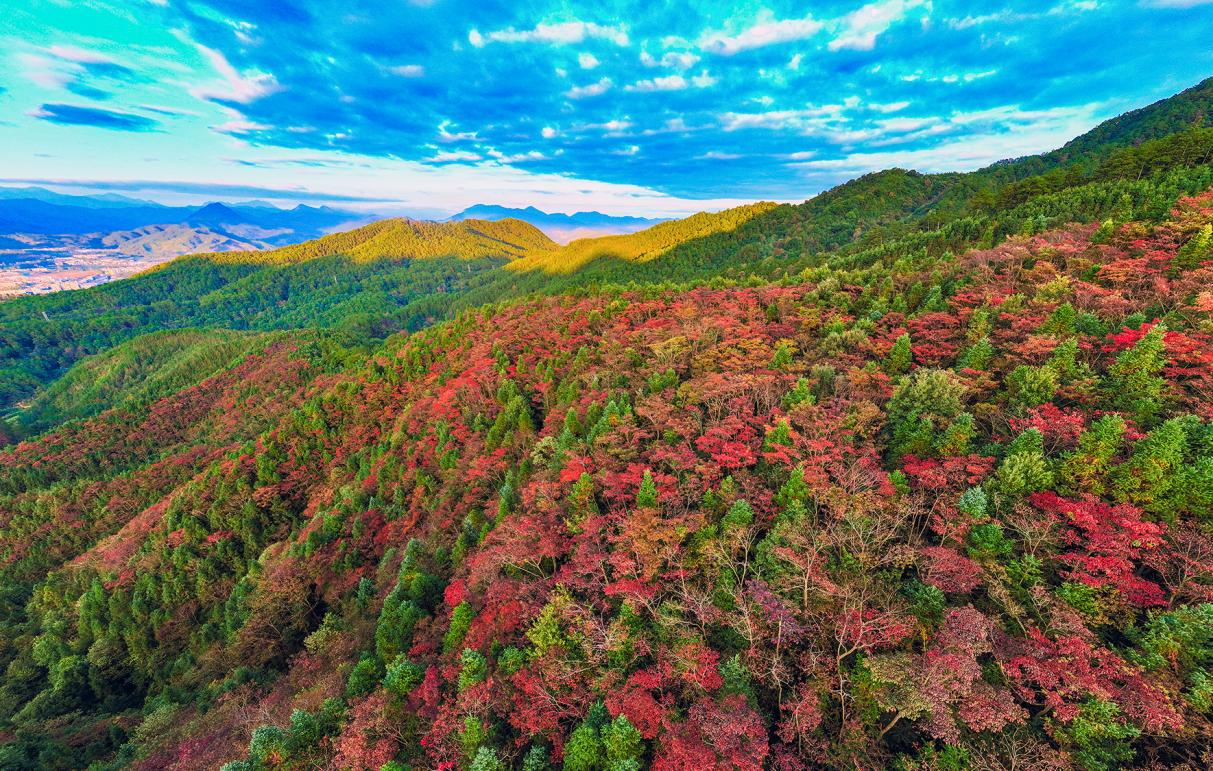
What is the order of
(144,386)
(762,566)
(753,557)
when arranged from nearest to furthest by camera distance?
1. (762,566)
2. (753,557)
3. (144,386)

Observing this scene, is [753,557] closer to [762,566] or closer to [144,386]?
[762,566]

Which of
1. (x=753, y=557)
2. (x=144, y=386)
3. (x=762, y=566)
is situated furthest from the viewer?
(x=144, y=386)

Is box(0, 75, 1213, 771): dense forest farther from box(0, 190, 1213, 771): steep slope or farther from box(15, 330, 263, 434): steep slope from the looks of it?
box(15, 330, 263, 434): steep slope

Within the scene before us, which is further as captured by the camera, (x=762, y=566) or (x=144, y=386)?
(x=144, y=386)

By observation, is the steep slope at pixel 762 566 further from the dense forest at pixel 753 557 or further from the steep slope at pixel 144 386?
the steep slope at pixel 144 386

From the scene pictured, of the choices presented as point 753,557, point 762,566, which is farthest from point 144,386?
point 762,566

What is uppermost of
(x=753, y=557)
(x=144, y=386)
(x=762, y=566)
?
(x=762, y=566)

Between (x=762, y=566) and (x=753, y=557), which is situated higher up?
(x=762, y=566)
